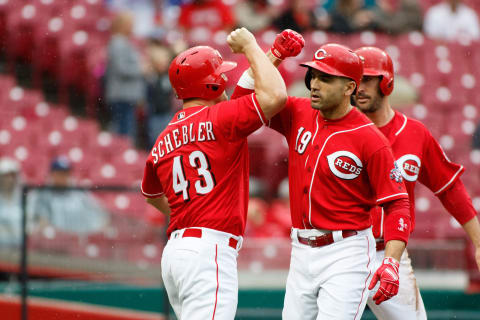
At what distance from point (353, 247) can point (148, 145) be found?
532 centimetres

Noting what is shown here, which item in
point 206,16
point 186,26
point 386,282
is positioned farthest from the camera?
point 206,16

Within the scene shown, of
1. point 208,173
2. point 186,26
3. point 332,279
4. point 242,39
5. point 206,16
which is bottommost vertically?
point 332,279

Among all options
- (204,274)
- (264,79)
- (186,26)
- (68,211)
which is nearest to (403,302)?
(204,274)

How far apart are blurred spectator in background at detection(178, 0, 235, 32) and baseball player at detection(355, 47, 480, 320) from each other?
5.65 m

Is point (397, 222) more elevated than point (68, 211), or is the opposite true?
point (397, 222)

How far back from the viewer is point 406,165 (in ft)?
14.0

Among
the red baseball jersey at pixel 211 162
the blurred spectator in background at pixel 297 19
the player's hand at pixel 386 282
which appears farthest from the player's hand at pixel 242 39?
the blurred spectator in background at pixel 297 19

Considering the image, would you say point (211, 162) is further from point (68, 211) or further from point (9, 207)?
point (9, 207)

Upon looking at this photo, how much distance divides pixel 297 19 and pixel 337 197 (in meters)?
6.28

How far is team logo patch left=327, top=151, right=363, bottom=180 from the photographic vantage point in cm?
377

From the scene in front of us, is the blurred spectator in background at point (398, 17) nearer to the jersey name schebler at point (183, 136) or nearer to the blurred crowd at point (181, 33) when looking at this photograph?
the blurred crowd at point (181, 33)

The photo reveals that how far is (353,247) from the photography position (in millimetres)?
3787

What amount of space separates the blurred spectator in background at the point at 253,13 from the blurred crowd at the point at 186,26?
0.01m

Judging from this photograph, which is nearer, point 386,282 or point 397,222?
point 386,282
